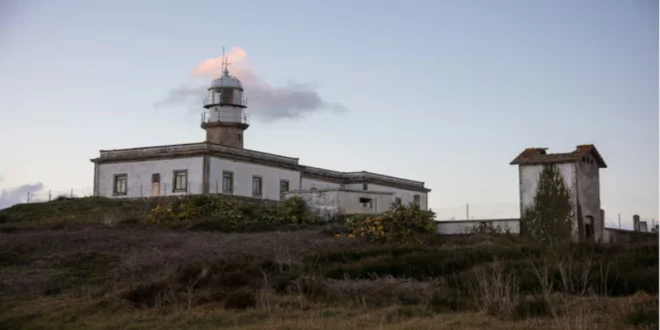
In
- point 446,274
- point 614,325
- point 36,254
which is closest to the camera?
point 614,325

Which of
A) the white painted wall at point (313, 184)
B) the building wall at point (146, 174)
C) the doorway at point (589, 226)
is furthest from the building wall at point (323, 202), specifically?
the doorway at point (589, 226)

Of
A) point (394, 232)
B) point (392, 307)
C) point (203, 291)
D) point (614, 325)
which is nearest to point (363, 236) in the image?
point (394, 232)

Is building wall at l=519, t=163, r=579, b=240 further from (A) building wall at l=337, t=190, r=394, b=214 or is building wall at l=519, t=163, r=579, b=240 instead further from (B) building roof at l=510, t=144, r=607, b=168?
(A) building wall at l=337, t=190, r=394, b=214

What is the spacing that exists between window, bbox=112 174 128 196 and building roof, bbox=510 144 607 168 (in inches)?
829

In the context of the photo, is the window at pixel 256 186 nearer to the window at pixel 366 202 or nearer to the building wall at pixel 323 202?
the building wall at pixel 323 202

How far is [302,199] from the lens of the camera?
1406 inches

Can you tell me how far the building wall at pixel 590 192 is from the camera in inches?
1033

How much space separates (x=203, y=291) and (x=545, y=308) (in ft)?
21.4

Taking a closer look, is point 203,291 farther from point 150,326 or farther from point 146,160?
point 146,160

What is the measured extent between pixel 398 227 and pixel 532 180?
15.1ft

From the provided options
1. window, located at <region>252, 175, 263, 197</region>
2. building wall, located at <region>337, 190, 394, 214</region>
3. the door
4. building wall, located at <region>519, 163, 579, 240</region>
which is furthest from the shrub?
window, located at <region>252, 175, 263, 197</region>

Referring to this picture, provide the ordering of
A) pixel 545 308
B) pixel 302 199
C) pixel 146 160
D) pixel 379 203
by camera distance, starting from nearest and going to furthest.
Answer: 1. pixel 545 308
2. pixel 302 199
3. pixel 379 203
4. pixel 146 160

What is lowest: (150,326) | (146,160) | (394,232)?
(150,326)

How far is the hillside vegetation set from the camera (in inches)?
505
